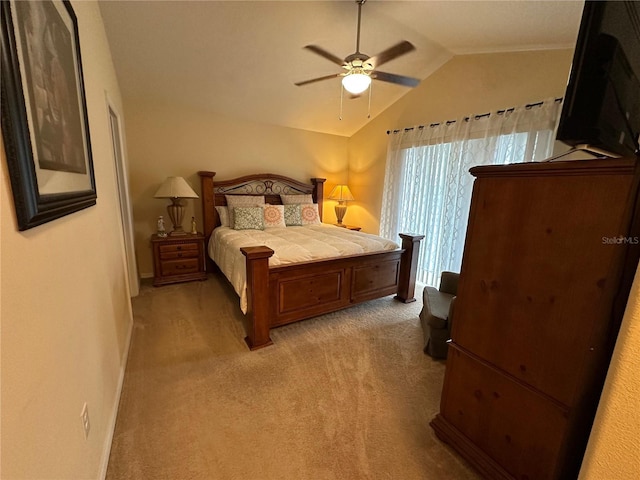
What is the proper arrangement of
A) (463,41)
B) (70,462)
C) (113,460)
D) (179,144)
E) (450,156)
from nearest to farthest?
(70,462) < (113,460) < (463,41) < (450,156) < (179,144)

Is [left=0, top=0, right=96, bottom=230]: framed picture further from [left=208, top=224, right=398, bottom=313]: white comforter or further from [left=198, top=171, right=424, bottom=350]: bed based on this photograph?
[left=208, top=224, right=398, bottom=313]: white comforter

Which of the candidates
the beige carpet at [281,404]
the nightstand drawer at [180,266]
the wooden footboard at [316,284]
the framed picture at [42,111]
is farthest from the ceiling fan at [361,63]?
the nightstand drawer at [180,266]

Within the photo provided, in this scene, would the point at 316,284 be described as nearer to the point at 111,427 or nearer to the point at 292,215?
the point at 111,427

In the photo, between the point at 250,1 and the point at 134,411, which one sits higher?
the point at 250,1

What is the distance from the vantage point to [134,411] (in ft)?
5.32

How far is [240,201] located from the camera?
4.06 m

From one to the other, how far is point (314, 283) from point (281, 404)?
1107 mm

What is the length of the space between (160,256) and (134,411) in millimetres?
2241

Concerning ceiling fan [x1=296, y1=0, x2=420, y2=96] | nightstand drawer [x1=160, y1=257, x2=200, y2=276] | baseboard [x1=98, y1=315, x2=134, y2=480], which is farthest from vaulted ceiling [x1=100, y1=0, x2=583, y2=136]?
baseboard [x1=98, y1=315, x2=134, y2=480]

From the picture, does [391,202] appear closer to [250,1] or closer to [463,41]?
[463,41]

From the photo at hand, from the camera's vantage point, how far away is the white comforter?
2465 millimetres

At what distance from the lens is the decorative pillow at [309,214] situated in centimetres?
432

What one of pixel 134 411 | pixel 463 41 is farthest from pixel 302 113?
pixel 134 411

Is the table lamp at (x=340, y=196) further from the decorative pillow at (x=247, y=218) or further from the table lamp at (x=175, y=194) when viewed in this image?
the table lamp at (x=175, y=194)
